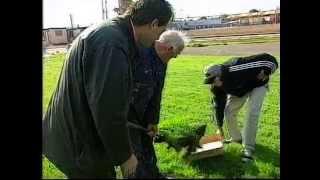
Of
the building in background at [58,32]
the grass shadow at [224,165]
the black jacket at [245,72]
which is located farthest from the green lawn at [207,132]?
the building in background at [58,32]

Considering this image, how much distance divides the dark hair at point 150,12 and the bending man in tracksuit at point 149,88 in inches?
31.0

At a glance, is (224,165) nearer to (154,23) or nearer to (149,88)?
(149,88)

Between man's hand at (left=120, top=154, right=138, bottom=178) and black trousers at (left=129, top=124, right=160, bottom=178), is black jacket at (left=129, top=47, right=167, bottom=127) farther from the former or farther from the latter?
man's hand at (left=120, top=154, right=138, bottom=178)

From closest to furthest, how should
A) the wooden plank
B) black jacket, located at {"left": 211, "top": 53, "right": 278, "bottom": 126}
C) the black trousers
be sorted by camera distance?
1. the black trousers
2. the wooden plank
3. black jacket, located at {"left": 211, "top": 53, "right": 278, "bottom": 126}

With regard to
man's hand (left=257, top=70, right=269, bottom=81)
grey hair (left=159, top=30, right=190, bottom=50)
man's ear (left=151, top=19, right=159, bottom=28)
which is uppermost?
man's ear (left=151, top=19, right=159, bottom=28)

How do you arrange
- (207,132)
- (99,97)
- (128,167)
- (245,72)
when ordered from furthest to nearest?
(207,132) < (245,72) < (128,167) < (99,97)

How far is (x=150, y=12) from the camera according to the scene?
8.23 ft

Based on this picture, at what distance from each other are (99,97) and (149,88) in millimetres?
1273

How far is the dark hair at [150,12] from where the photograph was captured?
98.8 inches

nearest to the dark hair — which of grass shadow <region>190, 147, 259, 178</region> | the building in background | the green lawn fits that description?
the building in background

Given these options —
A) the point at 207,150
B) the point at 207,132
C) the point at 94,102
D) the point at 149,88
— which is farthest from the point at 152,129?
the point at 207,132

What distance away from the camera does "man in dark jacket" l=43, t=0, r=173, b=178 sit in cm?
221

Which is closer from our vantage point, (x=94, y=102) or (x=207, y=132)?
(x=94, y=102)
